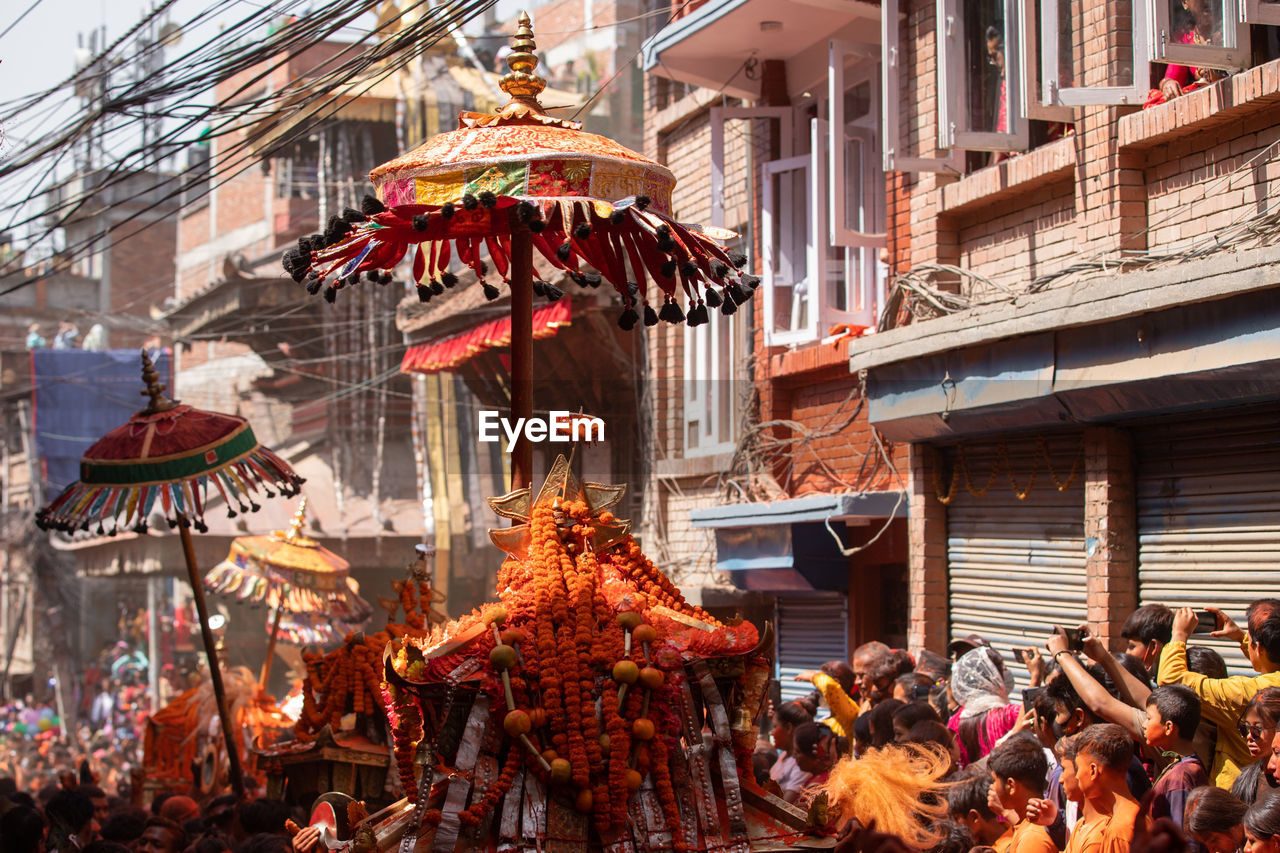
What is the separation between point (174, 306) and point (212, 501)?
701 cm

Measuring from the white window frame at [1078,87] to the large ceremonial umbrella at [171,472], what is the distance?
5147 millimetres

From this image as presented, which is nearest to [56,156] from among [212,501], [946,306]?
[946,306]

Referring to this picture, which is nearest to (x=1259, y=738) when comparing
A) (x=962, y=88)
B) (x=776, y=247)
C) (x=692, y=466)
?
(x=962, y=88)

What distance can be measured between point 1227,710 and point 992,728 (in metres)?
1.44

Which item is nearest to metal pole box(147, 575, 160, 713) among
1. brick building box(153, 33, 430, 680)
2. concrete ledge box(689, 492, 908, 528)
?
brick building box(153, 33, 430, 680)

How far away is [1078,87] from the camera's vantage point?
361 inches

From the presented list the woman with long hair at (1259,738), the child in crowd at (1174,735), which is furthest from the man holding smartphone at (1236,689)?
the woman with long hair at (1259,738)

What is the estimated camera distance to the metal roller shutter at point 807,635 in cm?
1320

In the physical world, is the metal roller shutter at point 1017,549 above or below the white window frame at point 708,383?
below

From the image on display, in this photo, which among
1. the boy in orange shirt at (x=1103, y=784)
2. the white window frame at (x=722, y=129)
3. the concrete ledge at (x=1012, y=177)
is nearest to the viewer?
the boy in orange shirt at (x=1103, y=784)

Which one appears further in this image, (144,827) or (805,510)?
(805,510)

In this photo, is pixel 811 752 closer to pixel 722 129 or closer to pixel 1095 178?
pixel 1095 178

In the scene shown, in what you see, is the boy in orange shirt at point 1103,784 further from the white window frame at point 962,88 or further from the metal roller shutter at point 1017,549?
the white window frame at point 962,88

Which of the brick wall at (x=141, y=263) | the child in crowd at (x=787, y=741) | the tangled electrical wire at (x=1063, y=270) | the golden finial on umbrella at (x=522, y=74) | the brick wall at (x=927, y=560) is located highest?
the brick wall at (x=141, y=263)
